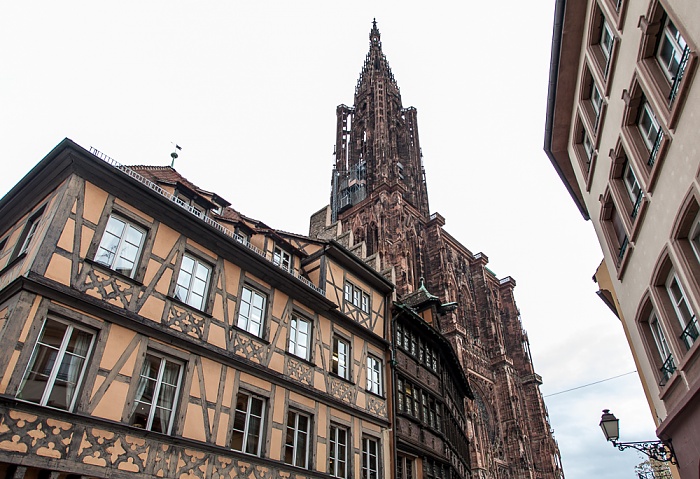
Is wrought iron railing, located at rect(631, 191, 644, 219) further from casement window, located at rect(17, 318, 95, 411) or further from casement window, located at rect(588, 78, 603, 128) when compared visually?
casement window, located at rect(17, 318, 95, 411)

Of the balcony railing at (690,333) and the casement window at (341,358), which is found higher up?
the casement window at (341,358)

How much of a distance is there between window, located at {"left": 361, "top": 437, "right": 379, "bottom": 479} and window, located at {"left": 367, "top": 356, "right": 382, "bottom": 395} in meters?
1.29

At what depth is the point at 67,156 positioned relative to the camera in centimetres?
857

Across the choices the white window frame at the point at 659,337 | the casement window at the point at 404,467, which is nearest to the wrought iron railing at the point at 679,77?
the white window frame at the point at 659,337

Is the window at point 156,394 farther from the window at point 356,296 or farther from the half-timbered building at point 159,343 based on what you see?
the window at point 356,296

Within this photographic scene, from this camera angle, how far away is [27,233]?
8.99m

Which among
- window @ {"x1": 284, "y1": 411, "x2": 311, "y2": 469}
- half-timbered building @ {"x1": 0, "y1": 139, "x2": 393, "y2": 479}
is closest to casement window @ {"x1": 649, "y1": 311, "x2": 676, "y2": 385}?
half-timbered building @ {"x1": 0, "y1": 139, "x2": 393, "y2": 479}

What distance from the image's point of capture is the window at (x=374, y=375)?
1384cm

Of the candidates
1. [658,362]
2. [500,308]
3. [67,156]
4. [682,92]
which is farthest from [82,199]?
[500,308]

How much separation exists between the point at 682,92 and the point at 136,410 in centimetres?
911

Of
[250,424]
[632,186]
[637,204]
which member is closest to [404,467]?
[250,424]

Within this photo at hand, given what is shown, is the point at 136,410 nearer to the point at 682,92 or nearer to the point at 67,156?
the point at 67,156

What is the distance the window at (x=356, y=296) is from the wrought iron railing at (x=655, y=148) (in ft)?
26.6

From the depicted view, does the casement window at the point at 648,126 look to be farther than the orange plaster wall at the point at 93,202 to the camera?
No
